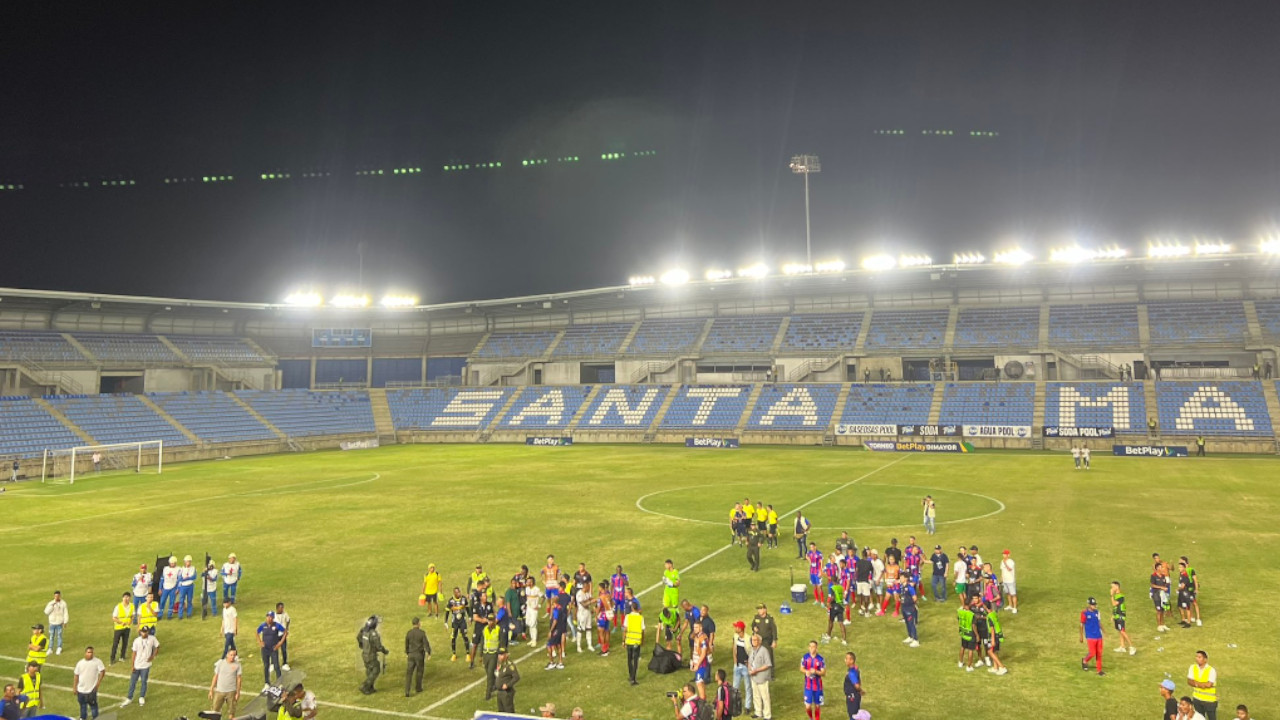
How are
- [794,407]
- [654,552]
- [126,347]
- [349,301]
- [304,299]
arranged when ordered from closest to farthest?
[654,552] → [794,407] → [126,347] → [304,299] → [349,301]

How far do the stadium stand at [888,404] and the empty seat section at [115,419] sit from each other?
60.6m

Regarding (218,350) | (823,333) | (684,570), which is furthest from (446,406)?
(684,570)

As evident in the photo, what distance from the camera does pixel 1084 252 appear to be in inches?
2616

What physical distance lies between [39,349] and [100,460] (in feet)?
71.6

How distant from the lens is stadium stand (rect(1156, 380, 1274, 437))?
54.3 metres

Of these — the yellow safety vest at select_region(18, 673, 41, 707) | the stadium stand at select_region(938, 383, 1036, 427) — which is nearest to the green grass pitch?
the yellow safety vest at select_region(18, 673, 41, 707)

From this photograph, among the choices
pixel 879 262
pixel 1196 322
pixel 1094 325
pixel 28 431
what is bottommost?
pixel 28 431

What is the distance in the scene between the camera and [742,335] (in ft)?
272

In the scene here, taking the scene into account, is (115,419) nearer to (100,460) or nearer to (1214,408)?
(100,460)

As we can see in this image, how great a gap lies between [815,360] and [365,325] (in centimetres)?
5812

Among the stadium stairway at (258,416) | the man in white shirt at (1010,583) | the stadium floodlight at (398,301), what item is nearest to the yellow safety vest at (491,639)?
the man in white shirt at (1010,583)

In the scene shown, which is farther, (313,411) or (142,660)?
(313,411)

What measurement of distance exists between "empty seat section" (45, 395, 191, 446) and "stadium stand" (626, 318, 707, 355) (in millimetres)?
47139

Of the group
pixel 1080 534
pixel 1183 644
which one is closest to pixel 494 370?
pixel 1080 534
